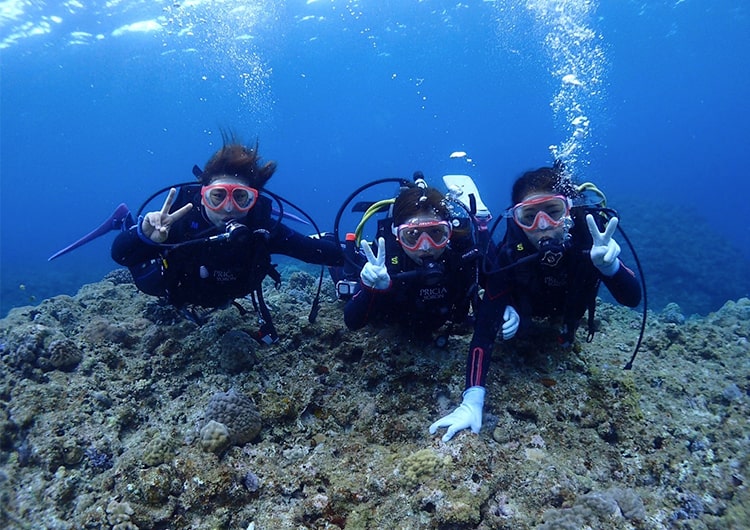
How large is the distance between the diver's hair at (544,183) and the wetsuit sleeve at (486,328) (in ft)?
3.29

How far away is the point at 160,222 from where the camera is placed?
4691 mm

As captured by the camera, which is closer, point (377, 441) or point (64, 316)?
point (377, 441)

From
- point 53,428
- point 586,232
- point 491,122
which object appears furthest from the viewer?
point 491,122

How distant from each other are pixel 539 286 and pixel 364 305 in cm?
200

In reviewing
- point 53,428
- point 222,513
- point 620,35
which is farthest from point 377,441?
point 620,35

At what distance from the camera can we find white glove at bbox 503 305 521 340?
171 inches

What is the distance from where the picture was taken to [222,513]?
3246 millimetres

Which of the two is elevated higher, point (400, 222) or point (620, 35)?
point (620, 35)

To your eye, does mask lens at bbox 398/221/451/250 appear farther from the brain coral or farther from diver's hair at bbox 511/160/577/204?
the brain coral

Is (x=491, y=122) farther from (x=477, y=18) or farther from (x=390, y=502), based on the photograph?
(x=390, y=502)

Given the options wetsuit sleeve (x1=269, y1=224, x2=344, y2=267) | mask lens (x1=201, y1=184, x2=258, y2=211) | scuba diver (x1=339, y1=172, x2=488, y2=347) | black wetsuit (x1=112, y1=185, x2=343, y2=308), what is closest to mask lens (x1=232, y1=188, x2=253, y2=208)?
mask lens (x1=201, y1=184, x2=258, y2=211)

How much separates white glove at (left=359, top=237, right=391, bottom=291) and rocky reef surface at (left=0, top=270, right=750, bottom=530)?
993 mm

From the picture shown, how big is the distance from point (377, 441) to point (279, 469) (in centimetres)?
93

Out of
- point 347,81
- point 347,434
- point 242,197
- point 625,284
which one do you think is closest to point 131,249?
point 242,197
